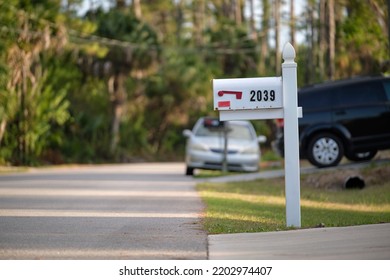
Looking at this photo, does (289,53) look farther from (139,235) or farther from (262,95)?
(139,235)

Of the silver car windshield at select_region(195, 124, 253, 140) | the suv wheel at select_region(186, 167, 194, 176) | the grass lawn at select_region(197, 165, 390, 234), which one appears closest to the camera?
the grass lawn at select_region(197, 165, 390, 234)

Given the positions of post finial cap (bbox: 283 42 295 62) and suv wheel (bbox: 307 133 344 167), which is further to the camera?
suv wheel (bbox: 307 133 344 167)

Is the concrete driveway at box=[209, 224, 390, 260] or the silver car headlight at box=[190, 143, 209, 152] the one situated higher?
the concrete driveway at box=[209, 224, 390, 260]

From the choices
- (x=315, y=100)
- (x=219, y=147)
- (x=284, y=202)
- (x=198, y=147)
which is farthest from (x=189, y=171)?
(x=284, y=202)

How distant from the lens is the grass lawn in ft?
38.8

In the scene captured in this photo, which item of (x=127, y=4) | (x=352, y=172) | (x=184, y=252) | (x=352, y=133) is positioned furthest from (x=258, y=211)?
(x=127, y=4)

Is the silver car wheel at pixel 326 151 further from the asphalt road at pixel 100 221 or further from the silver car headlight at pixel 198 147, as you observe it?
the silver car headlight at pixel 198 147

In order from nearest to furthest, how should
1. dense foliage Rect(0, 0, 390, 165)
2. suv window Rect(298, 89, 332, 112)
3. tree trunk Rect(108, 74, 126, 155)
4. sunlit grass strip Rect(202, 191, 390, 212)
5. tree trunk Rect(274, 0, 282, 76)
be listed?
sunlit grass strip Rect(202, 191, 390, 212)
suv window Rect(298, 89, 332, 112)
dense foliage Rect(0, 0, 390, 165)
tree trunk Rect(108, 74, 126, 155)
tree trunk Rect(274, 0, 282, 76)

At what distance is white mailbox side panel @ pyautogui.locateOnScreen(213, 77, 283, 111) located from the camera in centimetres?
1102

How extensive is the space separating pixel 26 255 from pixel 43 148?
27179 mm

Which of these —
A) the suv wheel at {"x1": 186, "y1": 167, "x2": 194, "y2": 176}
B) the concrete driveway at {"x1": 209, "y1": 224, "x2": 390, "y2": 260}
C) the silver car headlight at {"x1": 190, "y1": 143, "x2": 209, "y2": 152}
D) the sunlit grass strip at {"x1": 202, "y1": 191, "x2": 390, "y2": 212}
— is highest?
the concrete driveway at {"x1": 209, "y1": 224, "x2": 390, "y2": 260}

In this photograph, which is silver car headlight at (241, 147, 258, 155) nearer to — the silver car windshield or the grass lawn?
the silver car windshield

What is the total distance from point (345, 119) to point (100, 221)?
9936 mm

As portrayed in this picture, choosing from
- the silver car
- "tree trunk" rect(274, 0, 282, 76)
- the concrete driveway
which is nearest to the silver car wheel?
the silver car
